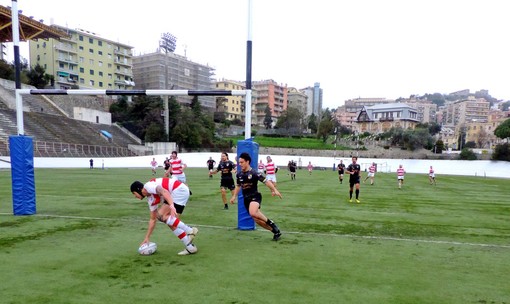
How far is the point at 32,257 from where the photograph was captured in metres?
6.03

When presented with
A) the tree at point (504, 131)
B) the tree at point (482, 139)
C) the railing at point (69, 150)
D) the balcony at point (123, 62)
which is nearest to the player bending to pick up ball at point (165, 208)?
the railing at point (69, 150)

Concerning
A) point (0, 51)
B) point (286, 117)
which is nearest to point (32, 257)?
point (0, 51)

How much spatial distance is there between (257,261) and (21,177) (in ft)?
26.5

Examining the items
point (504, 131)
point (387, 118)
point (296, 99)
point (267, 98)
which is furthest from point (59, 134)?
point (296, 99)

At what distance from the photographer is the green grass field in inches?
181

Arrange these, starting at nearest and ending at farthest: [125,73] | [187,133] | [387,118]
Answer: [187,133] < [125,73] < [387,118]

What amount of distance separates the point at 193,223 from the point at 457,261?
635 centimetres

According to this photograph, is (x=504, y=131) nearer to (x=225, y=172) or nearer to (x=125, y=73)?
(x=225, y=172)

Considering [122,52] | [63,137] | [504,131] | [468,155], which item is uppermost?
[122,52]

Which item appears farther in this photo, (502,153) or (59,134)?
(502,153)

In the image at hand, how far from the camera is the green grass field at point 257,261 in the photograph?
181 inches

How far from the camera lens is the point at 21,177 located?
9.94m

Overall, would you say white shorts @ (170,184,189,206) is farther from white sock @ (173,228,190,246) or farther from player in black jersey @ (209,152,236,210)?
player in black jersey @ (209,152,236,210)

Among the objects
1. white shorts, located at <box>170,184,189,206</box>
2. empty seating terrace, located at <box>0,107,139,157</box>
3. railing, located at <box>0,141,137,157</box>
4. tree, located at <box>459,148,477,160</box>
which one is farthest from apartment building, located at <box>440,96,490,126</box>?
white shorts, located at <box>170,184,189,206</box>
